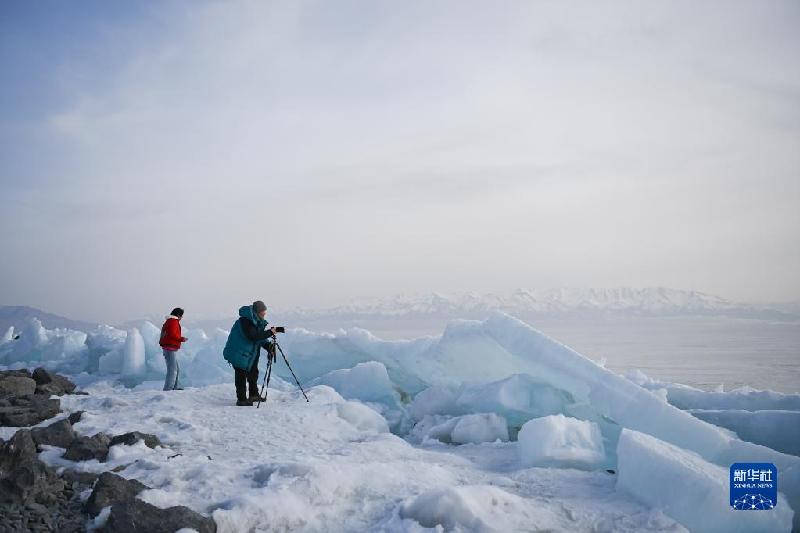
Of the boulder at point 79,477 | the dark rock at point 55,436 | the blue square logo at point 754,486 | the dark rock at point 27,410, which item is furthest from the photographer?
the dark rock at point 27,410

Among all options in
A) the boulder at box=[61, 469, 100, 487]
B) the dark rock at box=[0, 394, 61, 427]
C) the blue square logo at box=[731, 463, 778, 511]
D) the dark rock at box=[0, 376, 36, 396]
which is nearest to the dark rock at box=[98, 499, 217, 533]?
the boulder at box=[61, 469, 100, 487]

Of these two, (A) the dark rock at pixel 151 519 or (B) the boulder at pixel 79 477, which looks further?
(B) the boulder at pixel 79 477

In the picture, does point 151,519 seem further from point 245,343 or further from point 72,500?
point 245,343

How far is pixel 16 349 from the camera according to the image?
62.1 ft

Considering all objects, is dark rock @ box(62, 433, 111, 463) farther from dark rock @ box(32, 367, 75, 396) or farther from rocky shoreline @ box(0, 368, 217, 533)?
dark rock @ box(32, 367, 75, 396)

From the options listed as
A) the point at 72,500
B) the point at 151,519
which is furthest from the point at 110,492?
the point at 151,519

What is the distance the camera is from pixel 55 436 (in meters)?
4.97

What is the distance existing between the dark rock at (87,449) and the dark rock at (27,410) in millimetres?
1599

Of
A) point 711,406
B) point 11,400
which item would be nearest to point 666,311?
point 711,406

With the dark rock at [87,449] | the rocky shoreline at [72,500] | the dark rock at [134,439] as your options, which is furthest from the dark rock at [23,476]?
the dark rock at [134,439]

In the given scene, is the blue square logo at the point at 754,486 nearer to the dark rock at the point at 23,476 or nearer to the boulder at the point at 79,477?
the boulder at the point at 79,477

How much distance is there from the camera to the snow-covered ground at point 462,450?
386 cm

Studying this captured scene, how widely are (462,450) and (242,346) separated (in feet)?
12.1

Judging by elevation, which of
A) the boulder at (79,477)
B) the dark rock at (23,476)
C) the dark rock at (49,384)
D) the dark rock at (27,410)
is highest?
the dark rock at (23,476)
